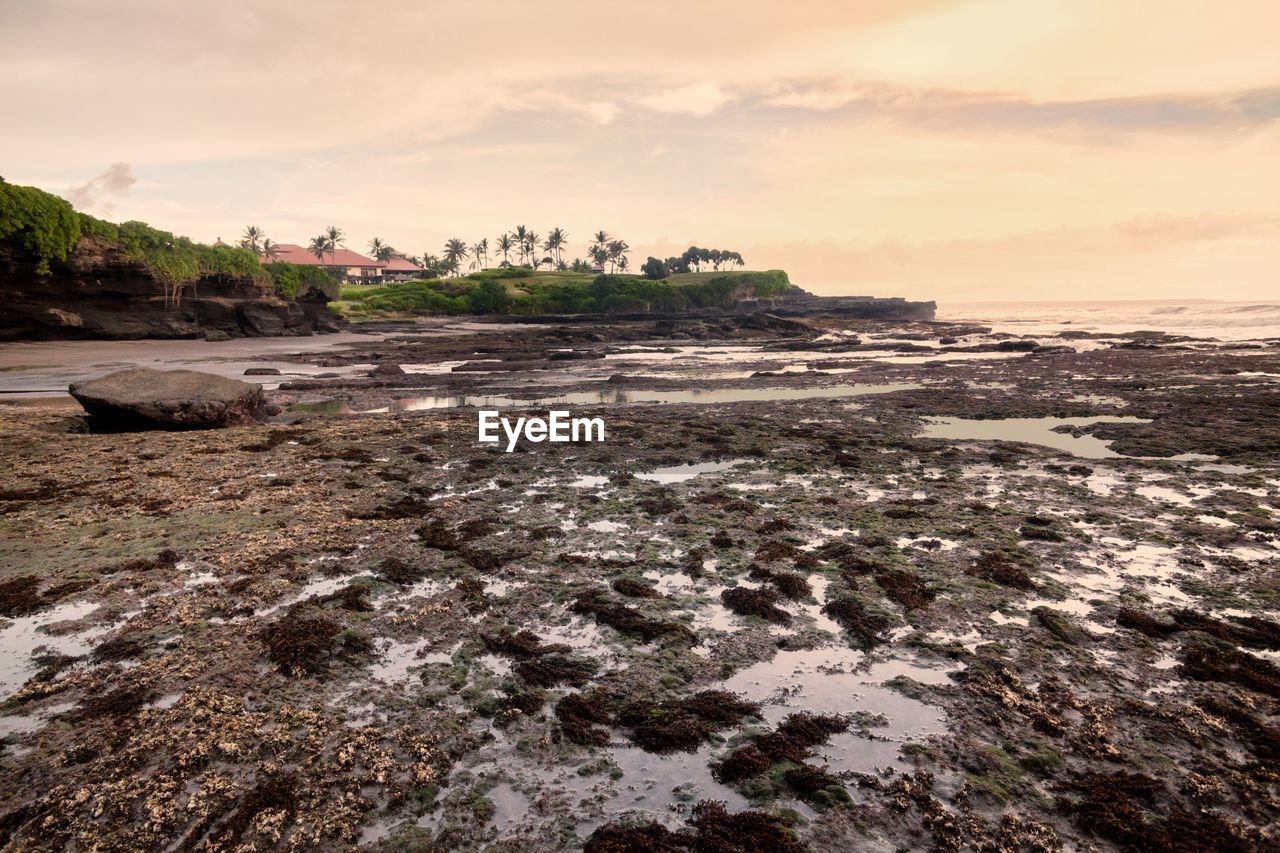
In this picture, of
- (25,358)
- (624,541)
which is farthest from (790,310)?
(624,541)

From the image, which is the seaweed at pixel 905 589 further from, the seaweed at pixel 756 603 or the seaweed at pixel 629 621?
the seaweed at pixel 629 621

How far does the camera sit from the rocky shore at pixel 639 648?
16.0ft

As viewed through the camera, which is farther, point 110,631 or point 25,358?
point 25,358

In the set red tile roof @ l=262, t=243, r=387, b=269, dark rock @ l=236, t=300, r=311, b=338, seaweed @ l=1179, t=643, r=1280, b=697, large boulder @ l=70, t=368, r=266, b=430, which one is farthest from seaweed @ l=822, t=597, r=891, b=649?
red tile roof @ l=262, t=243, r=387, b=269

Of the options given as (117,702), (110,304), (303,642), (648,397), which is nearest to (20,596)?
(117,702)

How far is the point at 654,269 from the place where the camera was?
481 feet

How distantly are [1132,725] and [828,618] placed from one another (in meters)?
3.06

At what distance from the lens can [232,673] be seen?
6.64m

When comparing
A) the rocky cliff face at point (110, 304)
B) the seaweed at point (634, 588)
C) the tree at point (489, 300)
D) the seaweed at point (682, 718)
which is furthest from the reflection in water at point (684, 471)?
the tree at point (489, 300)

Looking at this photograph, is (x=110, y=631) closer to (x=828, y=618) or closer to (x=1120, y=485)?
→ (x=828, y=618)

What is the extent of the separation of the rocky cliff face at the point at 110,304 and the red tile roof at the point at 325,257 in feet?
286

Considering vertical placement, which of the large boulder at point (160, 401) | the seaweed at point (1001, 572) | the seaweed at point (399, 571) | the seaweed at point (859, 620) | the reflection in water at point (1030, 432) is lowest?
the seaweed at point (859, 620)

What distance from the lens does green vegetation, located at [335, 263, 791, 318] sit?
104875 millimetres

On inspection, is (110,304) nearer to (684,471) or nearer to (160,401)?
(160,401)
